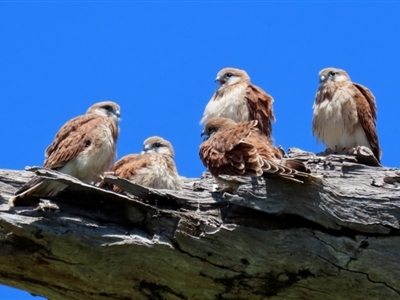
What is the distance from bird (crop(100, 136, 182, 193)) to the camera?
809 centimetres

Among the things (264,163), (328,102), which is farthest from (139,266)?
(328,102)

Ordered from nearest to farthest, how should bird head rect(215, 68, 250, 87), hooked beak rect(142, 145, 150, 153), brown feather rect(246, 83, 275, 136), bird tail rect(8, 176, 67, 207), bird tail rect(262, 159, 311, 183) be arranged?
bird tail rect(262, 159, 311, 183) < bird tail rect(8, 176, 67, 207) < hooked beak rect(142, 145, 150, 153) < brown feather rect(246, 83, 275, 136) < bird head rect(215, 68, 250, 87)

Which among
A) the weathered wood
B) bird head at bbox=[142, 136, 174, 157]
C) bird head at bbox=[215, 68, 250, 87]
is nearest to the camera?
the weathered wood

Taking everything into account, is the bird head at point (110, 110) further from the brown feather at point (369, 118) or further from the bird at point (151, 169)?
the brown feather at point (369, 118)

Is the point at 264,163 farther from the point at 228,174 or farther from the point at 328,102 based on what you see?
the point at 328,102

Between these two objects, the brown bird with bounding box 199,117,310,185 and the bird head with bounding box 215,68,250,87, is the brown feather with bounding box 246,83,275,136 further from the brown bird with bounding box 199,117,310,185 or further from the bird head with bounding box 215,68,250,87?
the brown bird with bounding box 199,117,310,185

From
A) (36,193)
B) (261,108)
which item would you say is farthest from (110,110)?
(36,193)

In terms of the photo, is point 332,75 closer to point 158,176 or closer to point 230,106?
point 230,106

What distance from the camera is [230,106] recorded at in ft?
33.0

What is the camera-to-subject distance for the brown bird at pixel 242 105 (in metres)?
9.88

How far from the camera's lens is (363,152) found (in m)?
8.42

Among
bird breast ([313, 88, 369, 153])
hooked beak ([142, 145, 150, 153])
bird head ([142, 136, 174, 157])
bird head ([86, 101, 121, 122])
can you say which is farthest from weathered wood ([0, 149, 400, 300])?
bird breast ([313, 88, 369, 153])

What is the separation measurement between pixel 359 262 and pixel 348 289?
0.23 metres

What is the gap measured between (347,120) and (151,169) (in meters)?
2.74
